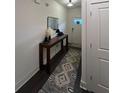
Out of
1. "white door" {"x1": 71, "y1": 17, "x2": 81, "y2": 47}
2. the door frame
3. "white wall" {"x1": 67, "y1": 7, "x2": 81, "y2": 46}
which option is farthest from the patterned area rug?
"white wall" {"x1": 67, "y1": 7, "x2": 81, "y2": 46}

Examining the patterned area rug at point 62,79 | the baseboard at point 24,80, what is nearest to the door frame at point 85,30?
the patterned area rug at point 62,79

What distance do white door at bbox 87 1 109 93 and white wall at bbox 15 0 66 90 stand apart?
1514 millimetres

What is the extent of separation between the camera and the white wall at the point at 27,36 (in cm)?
265

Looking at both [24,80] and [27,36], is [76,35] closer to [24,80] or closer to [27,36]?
[27,36]

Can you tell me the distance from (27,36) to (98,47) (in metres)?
1.78

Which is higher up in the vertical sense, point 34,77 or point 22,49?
point 22,49

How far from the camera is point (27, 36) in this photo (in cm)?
307

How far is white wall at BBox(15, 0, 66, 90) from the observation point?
8.69 ft

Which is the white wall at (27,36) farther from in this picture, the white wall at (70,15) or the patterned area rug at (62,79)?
the white wall at (70,15)
